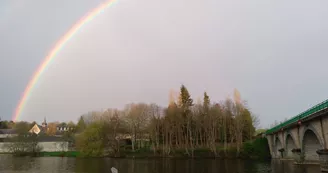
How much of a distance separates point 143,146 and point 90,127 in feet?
57.5

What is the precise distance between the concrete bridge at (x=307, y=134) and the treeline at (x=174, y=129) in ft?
53.8

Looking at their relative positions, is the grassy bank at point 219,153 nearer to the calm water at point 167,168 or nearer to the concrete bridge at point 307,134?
the concrete bridge at point 307,134

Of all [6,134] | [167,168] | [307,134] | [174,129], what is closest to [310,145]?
[307,134]

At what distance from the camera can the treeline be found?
243ft

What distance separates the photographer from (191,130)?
79.8 metres

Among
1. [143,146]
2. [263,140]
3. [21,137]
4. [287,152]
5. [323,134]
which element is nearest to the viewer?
[323,134]

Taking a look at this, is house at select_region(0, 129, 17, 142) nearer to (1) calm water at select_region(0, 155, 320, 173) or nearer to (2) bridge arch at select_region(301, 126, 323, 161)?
(1) calm water at select_region(0, 155, 320, 173)

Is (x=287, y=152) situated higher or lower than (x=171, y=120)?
lower

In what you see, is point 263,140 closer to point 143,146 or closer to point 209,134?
point 209,134

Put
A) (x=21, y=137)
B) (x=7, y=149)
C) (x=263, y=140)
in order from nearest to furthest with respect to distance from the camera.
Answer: (x=263, y=140) < (x=21, y=137) < (x=7, y=149)

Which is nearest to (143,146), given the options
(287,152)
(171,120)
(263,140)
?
(171,120)

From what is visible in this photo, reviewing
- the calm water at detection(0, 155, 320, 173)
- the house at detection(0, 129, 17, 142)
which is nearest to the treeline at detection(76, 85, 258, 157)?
the calm water at detection(0, 155, 320, 173)

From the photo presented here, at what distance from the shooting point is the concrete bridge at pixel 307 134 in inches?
1223

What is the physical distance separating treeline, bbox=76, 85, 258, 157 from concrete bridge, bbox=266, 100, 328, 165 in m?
16.4
